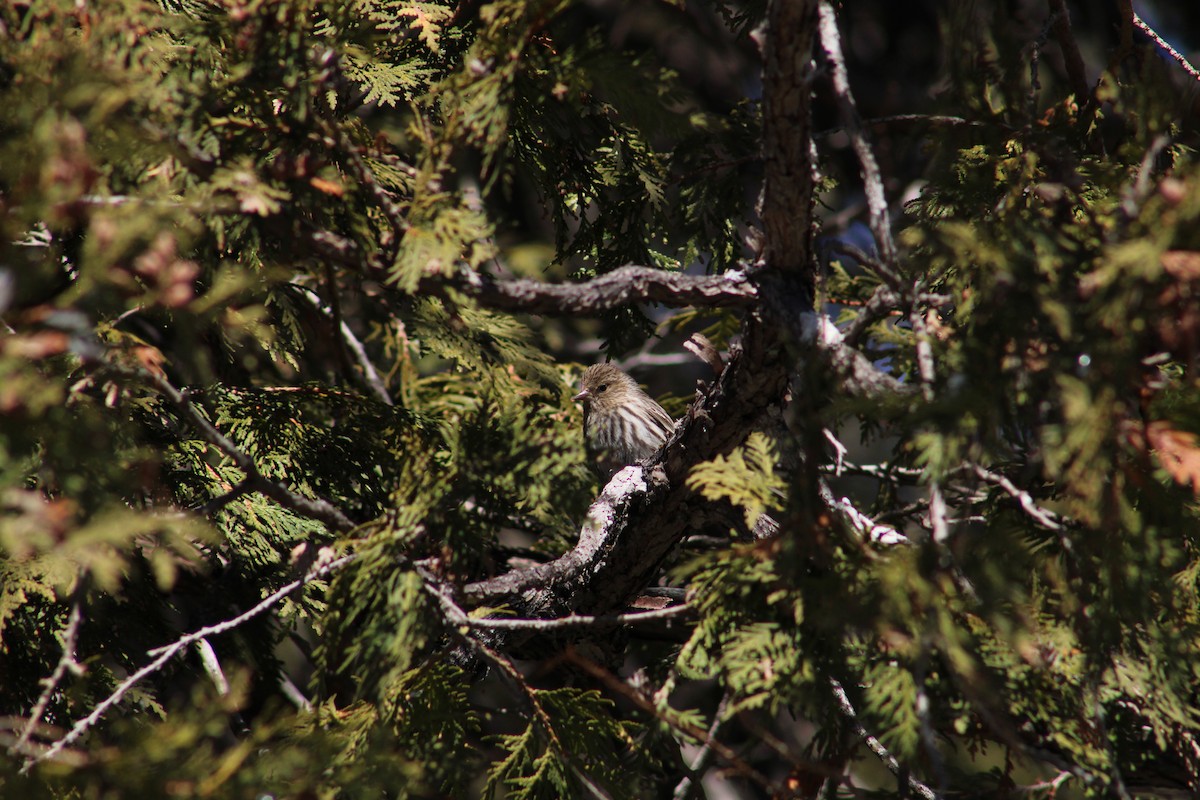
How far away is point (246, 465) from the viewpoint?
1.79 metres

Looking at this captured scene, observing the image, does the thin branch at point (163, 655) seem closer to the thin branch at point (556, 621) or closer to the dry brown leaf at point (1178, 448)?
the thin branch at point (556, 621)

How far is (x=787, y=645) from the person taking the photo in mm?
1792

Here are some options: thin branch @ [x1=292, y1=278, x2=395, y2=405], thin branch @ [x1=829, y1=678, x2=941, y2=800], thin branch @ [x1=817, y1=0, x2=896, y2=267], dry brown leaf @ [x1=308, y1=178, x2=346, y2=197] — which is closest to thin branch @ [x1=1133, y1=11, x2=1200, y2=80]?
thin branch @ [x1=817, y1=0, x2=896, y2=267]

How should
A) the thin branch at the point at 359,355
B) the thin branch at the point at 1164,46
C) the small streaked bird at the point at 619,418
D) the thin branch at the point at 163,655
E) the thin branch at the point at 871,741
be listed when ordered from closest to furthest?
the thin branch at the point at 163,655, the thin branch at the point at 871,741, the thin branch at the point at 1164,46, the thin branch at the point at 359,355, the small streaked bird at the point at 619,418

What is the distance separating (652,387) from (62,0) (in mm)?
4874

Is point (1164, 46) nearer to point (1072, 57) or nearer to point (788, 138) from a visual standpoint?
point (1072, 57)

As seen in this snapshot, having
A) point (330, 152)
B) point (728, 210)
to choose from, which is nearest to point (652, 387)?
point (728, 210)

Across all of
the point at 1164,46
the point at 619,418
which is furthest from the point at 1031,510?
the point at 619,418

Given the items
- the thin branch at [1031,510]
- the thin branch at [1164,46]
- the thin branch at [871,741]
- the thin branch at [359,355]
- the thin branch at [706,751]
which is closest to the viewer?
the thin branch at [1031,510]

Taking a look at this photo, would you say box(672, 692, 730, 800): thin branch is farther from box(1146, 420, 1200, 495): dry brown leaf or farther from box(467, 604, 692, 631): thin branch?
box(1146, 420, 1200, 495): dry brown leaf

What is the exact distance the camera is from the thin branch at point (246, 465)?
166 centimetres

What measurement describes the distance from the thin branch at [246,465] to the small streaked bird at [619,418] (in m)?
2.07

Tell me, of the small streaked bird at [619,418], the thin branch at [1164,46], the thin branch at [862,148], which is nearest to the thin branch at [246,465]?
the thin branch at [862,148]

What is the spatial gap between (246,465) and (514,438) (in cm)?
54
